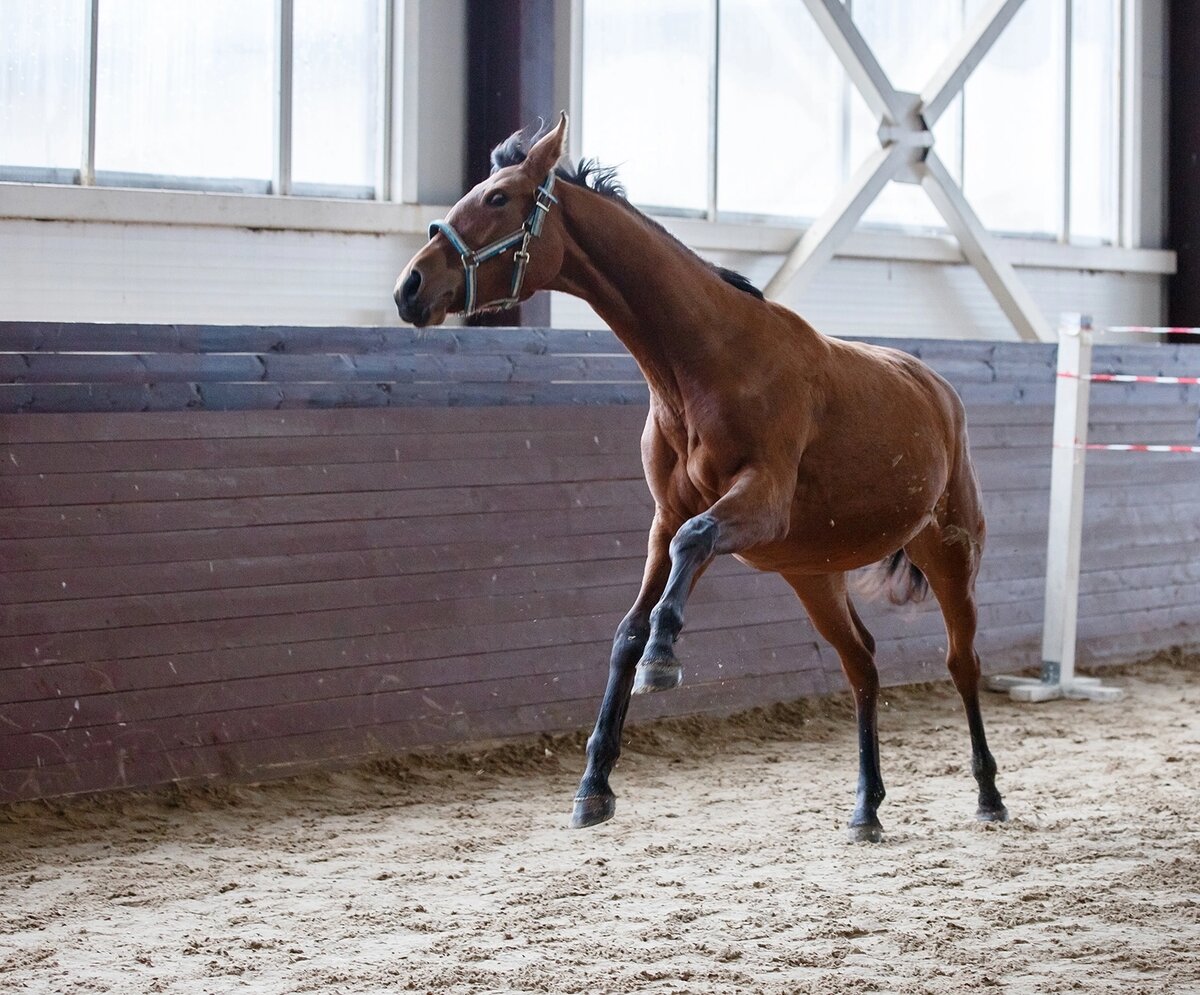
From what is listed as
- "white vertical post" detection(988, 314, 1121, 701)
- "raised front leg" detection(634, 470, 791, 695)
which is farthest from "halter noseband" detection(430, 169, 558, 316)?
"white vertical post" detection(988, 314, 1121, 701)

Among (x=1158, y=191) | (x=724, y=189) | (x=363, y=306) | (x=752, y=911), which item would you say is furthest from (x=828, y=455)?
(x=1158, y=191)

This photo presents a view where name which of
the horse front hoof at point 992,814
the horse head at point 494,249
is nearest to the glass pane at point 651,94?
the horse head at point 494,249

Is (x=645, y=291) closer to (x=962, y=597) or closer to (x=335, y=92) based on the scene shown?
(x=962, y=597)

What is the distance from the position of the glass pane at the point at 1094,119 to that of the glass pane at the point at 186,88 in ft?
19.0

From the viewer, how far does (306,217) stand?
6.58 metres

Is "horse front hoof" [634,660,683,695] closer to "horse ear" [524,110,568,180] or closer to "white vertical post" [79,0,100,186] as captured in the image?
"horse ear" [524,110,568,180]

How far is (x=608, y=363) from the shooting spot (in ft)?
21.1

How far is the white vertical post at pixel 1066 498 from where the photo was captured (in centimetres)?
739

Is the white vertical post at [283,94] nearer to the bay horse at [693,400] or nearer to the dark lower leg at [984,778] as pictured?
the bay horse at [693,400]

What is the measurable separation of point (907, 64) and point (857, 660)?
16.7 ft

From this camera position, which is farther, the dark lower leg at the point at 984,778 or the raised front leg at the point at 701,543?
the dark lower leg at the point at 984,778

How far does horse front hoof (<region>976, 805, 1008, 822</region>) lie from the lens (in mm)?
5188

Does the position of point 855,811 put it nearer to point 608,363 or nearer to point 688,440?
point 688,440

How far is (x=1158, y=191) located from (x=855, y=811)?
22.9 feet
